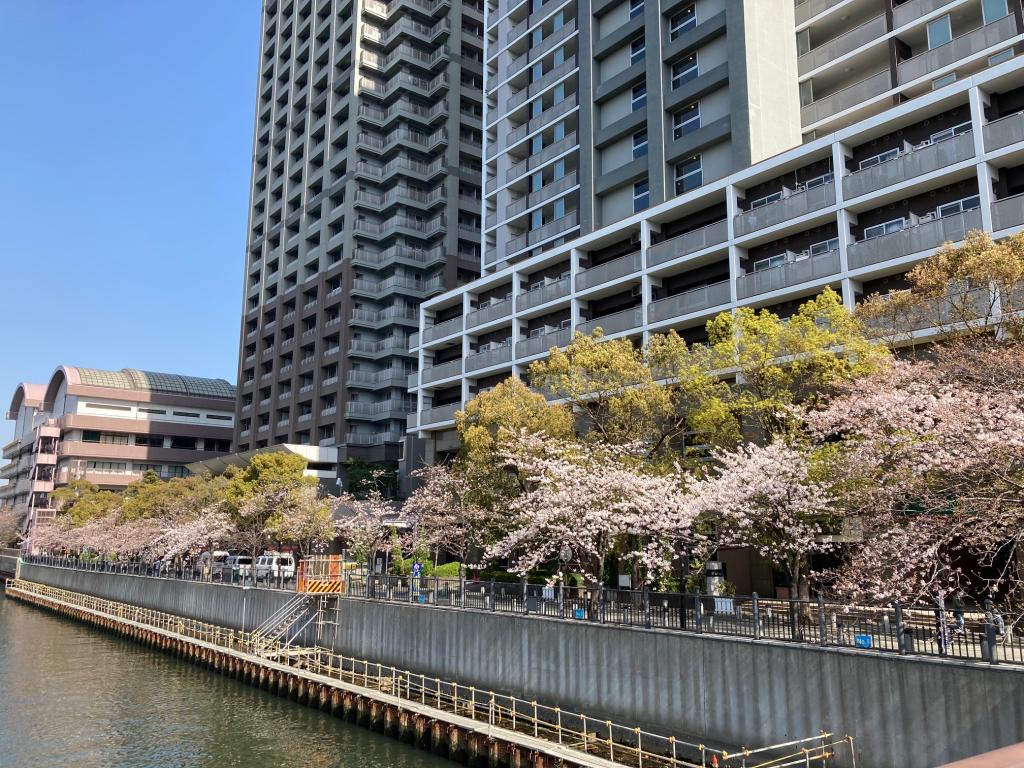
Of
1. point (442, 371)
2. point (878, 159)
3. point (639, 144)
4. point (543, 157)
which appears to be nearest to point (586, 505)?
point (878, 159)

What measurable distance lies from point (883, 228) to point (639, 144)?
19.4 meters

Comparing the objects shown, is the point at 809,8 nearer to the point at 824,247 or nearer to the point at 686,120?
the point at 686,120

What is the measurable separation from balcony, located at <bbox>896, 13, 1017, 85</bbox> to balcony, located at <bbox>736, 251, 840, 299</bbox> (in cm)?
1080

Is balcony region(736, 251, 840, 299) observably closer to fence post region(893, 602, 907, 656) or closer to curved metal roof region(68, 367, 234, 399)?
fence post region(893, 602, 907, 656)

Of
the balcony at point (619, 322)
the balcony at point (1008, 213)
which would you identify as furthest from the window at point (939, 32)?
the balcony at point (619, 322)

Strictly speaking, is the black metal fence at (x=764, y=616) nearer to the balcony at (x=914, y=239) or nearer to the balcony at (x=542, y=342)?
the balcony at (x=914, y=239)

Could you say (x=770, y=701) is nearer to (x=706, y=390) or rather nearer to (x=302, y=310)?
(x=706, y=390)

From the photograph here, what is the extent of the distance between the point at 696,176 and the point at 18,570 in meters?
82.7

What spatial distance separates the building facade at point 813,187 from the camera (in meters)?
33.3

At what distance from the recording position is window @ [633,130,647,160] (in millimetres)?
50697

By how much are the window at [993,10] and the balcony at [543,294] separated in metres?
25.7

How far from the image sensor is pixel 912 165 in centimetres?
3422

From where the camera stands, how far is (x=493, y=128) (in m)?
66.7

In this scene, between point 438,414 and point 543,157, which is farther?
point 543,157
